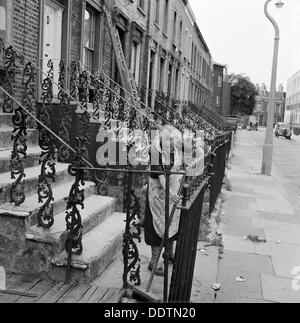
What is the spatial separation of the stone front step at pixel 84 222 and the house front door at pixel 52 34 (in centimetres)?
397

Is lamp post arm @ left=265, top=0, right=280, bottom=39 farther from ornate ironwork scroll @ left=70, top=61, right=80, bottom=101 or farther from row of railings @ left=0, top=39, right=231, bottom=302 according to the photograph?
ornate ironwork scroll @ left=70, top=61, right=80, bottom=101

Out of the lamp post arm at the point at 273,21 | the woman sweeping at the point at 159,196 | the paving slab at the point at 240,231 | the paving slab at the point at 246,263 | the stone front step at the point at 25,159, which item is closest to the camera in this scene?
the woman sweeping at the point at 159,196

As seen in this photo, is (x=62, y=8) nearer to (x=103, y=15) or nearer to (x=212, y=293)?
(x=103, y=15)

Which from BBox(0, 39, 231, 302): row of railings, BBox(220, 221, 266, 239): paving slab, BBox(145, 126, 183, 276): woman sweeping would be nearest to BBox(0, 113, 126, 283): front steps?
BBox(0, 39, 231, 302): row of railings

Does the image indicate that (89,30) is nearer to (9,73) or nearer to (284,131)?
(9,73)

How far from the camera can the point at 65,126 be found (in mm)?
6594

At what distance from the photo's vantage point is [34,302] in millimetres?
3652

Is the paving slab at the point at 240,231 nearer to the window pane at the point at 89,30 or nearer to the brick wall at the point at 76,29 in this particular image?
the brick wall at the point at 76,29

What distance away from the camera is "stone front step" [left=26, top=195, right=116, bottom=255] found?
4.20 metres

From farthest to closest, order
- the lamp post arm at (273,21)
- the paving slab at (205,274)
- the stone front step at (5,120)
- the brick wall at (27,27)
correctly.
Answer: the lamp post arm at (273,21) < the brick wall at (27,27) < the stone front step at (5,120) < the paving slab at (205,274)

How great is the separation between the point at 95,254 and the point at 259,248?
2.76m

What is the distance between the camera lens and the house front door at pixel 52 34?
8625 mm

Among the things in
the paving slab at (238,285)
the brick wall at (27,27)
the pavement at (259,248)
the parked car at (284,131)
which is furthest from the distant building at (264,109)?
the paving slab at (238,285)
